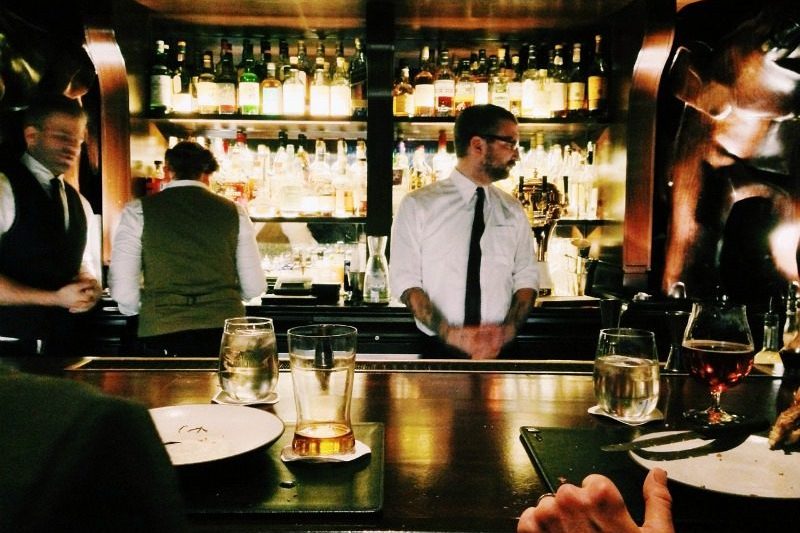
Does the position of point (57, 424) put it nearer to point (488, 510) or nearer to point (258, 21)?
point (488, 510)

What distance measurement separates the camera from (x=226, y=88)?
3.03 metres

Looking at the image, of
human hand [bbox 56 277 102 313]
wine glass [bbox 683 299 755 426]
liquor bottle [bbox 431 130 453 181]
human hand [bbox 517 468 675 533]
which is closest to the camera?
human hand [bbox 517 468 675 533]

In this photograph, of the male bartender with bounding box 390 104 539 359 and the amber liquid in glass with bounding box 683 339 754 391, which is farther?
the male bartender with bounding box 390 104 539 359

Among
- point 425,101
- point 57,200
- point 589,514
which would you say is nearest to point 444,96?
point 425,101

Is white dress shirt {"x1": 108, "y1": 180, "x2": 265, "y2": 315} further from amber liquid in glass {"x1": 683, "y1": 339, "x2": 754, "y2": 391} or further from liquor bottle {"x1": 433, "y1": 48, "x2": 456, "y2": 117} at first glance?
amber liquid in glass {"x1": 683, "y1": 339, "x2": 754, "y2": 391}

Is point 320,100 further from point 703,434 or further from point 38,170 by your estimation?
point 703,434

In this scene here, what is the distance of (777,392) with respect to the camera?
1.18 m

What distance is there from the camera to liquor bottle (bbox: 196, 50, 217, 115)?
9.91 ft

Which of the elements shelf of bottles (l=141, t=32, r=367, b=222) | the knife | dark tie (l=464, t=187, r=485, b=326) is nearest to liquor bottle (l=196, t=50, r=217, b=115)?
shelf of bottles (l=141, t=32, r=367, b=222)

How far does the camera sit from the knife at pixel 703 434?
813mm

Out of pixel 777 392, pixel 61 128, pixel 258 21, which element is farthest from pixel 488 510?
pixel 258 21

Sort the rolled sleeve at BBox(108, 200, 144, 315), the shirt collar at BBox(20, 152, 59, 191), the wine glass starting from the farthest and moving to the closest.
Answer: the shirt collar at BBox(20, 152, 59, 191)
the rolled sleeve at BBox(108, 200, 144, 315)
the wine glass

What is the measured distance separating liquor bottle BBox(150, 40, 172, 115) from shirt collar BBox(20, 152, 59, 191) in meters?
0.62

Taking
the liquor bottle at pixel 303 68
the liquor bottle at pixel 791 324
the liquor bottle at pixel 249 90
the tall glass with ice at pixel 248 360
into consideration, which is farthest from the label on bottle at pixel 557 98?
the tall glass with ice at pixel 248 360
